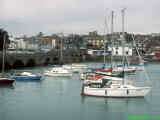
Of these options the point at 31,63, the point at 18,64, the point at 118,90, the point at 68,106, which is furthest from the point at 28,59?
the point at 68,106

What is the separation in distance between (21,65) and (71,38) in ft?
311

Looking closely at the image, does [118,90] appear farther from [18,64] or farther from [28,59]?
[28,59]

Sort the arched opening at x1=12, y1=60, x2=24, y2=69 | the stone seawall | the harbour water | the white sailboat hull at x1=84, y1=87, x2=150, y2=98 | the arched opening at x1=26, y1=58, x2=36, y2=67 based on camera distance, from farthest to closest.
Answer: the arched opening at x1=26, y1=58, x2=36, y2=67
the arched opening at x1=12, y1=60, x2=24, y2=69
the stone seawall
the white sailboat hull at x1=84, y1=87, x2=150, y2=98
the harbour water

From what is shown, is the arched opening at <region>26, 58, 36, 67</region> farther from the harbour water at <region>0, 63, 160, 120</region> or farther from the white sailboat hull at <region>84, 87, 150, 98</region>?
the white sailboat hull at <region>84, 87, 150, 98</region>

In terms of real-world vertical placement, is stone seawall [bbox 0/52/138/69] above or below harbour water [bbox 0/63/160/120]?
above

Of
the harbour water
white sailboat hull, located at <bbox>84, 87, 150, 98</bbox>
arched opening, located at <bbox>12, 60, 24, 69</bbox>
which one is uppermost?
arched opening, located at <bbox>12, 60, 24, 69</bbox>

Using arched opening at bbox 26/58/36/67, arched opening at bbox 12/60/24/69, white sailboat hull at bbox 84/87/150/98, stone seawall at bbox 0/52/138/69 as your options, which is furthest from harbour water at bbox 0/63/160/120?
arched opening at bbox 26/58/36/67

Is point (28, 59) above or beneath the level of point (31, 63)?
above

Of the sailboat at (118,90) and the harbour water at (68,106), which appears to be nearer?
the harbour water at (68,106)

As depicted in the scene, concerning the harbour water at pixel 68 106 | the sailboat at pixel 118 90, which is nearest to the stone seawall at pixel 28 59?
the harbour water at pixel 68 106

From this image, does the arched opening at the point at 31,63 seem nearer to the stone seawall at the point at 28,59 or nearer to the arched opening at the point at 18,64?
the stone seawall at the point at 28,59

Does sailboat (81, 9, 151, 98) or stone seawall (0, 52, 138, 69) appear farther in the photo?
stone seawall (0, 52, 138, 69)

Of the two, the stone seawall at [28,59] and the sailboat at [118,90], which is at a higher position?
the stone seawall at [28,59]

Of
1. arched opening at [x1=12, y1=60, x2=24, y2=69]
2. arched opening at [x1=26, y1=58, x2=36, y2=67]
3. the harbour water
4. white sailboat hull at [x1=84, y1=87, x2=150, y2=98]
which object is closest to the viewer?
the harbour water
